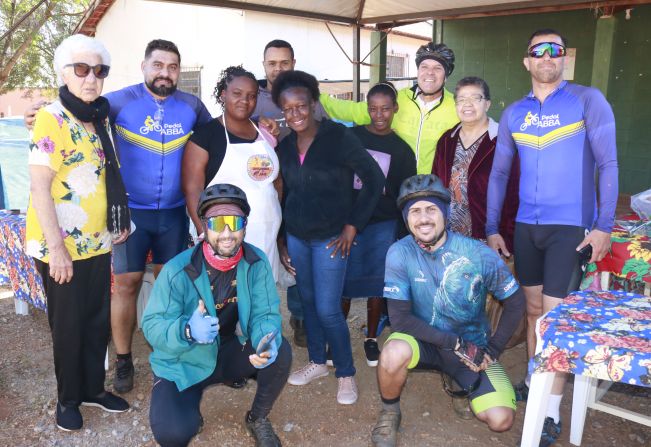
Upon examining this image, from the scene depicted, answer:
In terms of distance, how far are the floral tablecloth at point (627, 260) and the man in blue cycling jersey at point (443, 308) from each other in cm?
88

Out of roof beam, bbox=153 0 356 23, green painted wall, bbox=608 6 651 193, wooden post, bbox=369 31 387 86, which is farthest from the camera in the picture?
wooden post, bbox=369 31 387 86

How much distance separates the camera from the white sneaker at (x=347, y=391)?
3.50m

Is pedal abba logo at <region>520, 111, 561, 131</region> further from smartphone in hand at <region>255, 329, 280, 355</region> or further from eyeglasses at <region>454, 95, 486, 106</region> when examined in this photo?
smartphone in hand at <region>255, 329, 280, 355</region>

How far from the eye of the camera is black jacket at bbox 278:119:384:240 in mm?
3262

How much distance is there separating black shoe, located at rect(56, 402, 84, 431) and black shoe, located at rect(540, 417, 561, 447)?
261 centimetres

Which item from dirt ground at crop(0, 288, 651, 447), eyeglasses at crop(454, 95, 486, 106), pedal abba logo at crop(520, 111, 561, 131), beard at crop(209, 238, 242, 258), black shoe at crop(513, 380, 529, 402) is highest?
eyeglasses at crop(454, 95, 486, 106)

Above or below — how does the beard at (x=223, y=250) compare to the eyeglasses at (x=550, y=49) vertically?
below

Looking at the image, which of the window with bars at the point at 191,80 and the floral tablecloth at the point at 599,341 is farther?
the window with bars at the point at 191,80

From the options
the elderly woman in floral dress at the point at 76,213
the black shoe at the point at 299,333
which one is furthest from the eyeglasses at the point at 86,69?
the black shoe at the point at 299,333

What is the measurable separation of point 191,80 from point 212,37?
53.5 inches

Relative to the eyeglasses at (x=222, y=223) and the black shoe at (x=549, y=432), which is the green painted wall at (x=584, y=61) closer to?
the black shoe at (x=549, y=432)

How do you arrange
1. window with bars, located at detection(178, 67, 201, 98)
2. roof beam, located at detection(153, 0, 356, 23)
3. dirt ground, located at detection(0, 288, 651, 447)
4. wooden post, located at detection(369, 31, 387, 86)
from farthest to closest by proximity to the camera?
1. window with bars, located at detection(178, 67, 201, 98)
2. wooden post, located at detection(369, 31, 387, 86)
3. roof beam, located at detection(153, 0, 356, 23)
4. dirt ground, located at detection(0, 288, 651, 447)

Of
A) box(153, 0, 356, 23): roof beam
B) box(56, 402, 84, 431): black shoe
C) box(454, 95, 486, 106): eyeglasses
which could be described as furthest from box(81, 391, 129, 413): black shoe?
box(153, 0, 356, 23): roof beam

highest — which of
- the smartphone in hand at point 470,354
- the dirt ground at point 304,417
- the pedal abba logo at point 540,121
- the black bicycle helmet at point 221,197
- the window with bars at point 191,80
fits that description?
the window with bars at point 191,80
